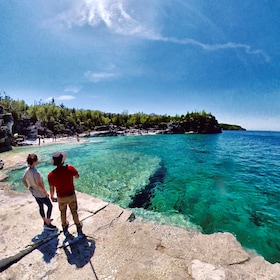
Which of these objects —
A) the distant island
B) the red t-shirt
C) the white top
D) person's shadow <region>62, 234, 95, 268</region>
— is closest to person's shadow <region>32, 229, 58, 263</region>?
person's shadow <region>62, 234, 95, 268</region>

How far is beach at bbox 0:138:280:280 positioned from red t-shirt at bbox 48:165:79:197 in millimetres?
1340


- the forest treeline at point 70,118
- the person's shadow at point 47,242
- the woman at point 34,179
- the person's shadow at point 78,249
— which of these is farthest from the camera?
the forest treeline at point 70,118

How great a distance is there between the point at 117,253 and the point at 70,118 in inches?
3343

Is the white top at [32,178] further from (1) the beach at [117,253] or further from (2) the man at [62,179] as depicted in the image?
(1) the beach at [117,253]

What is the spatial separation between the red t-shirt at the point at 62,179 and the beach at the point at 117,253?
134cm

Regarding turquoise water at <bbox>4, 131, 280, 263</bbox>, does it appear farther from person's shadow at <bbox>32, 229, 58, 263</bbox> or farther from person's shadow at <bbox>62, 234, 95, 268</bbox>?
person's shadow at <bbox>32, 229, 58, 263</bbox>

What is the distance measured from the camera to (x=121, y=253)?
13.0 ft

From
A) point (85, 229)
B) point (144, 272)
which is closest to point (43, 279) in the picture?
point (85, 229)

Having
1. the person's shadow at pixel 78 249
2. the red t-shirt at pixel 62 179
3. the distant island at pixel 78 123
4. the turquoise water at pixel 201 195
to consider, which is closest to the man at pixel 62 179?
the red t-shirt at pixel 62 179

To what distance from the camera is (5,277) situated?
3.39 m

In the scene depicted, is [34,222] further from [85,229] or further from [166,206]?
[166,206]

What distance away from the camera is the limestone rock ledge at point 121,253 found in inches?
135

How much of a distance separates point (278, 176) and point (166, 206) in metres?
12.4

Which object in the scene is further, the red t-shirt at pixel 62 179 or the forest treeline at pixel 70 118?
the forest treeline at pixel 70 118
